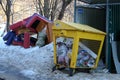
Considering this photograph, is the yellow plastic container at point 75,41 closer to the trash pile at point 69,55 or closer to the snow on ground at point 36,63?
the trash pile at point 69,55

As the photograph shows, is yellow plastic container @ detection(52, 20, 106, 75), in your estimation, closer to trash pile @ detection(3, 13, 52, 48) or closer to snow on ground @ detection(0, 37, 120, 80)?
snow on ground @ detection(0, 37, 120, 80)

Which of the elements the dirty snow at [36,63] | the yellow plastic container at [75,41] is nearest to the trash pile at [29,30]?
the dirty snow at [36,63]

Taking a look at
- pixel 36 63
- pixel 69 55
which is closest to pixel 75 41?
pixel 69 55

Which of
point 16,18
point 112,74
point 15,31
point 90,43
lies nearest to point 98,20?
point 90,43

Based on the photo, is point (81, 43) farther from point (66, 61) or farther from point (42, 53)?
point (42, 53)

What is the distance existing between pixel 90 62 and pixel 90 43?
48.2 inches

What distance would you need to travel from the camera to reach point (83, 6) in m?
11.8

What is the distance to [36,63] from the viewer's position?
11.1 metres

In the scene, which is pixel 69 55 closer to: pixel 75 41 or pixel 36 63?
pixel 75 41

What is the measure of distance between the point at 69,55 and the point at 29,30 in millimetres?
5067

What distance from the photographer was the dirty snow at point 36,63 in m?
9.50

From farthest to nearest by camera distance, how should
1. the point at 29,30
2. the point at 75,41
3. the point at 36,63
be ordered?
the point at 29,30, the point at 36,63, the point at 75,41

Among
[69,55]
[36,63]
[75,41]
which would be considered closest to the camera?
[75,41]

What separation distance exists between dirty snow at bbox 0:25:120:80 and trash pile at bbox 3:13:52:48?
13.7 inches
